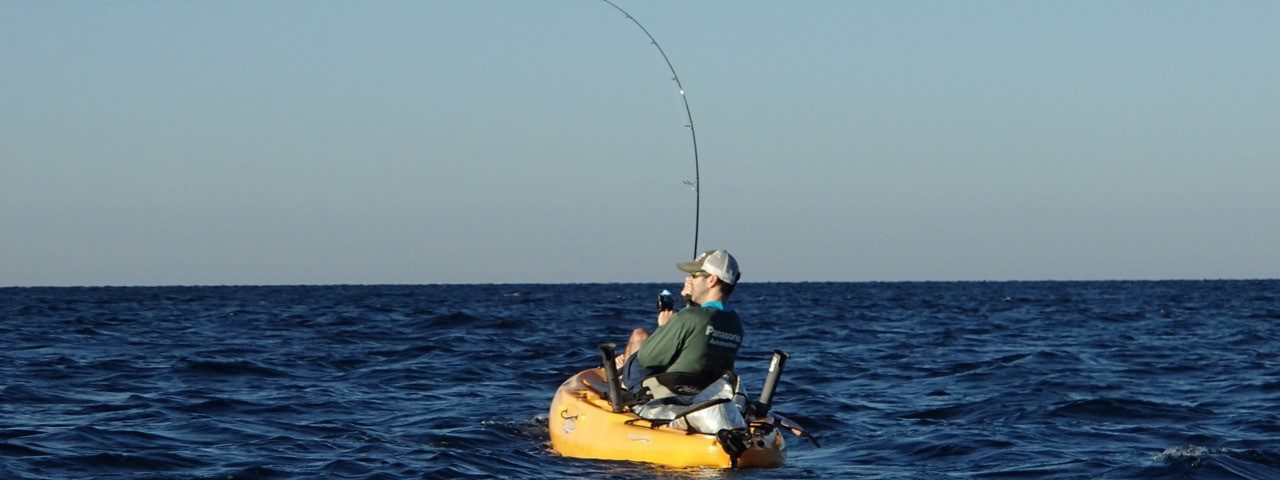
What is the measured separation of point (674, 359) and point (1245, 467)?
4.42 m

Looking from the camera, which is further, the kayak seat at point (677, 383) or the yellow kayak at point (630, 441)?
the kayak seat at point (677, 383)

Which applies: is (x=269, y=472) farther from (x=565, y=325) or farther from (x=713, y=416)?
(x=565, y=325)

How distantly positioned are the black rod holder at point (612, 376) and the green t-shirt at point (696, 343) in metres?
0.34

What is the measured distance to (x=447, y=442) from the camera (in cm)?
1173

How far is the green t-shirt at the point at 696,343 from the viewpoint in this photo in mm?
9648

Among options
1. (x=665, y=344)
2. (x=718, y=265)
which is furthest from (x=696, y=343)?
(x=718, y=265)

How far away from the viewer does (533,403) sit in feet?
49.8

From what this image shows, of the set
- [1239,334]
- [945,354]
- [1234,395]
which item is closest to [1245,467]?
[1234,395]

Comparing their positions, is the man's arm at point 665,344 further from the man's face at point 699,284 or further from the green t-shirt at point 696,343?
the man's face at point 699,284

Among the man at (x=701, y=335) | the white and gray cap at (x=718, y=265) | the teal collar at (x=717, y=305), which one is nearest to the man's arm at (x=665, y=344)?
the man at (x=701, y=335)

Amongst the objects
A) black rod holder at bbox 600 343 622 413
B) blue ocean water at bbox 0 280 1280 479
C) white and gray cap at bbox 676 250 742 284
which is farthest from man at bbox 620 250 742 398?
blue ocean water at bbox 0 280 1280 479

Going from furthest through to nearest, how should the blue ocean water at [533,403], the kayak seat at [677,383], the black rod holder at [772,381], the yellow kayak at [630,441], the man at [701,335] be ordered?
the blue ocean water at [533,403], the black rod holder at [772,381], the kayak seat at [677,383], the man at [701,335], the yellow kayak at [630,441]

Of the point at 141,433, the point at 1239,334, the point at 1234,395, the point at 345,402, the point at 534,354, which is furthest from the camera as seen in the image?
the point at 1239,334

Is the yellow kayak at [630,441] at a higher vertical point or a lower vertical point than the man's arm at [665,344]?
lower
